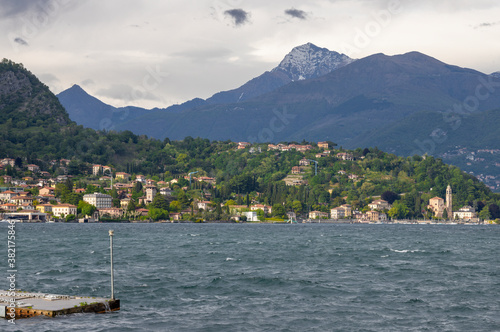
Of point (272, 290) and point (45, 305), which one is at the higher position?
point (45, 305)

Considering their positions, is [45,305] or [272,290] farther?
[272,290]

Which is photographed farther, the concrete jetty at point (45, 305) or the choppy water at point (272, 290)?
the choppy water at point (272, 290)

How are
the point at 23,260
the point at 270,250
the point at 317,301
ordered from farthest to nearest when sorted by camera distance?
the point at 270,250
the point at 23,260
the point at 317,301

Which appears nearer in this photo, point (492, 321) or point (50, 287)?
point (492, 321)

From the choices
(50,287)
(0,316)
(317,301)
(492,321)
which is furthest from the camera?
(50,287)

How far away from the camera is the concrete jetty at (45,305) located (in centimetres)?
3538

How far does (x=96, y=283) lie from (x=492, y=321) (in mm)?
25399

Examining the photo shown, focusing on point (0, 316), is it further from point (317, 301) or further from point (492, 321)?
point (492, 321)

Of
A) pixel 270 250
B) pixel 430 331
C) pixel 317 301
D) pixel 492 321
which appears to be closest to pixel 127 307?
pixel 317 301

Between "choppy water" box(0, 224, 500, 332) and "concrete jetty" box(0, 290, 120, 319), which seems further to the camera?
"choppy water" box(0, 224, 500, 332)

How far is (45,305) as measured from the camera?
36.6 metres

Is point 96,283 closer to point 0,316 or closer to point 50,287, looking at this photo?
point 50,287

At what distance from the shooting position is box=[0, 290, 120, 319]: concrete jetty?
3538 cm

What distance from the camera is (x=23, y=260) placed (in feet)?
214
